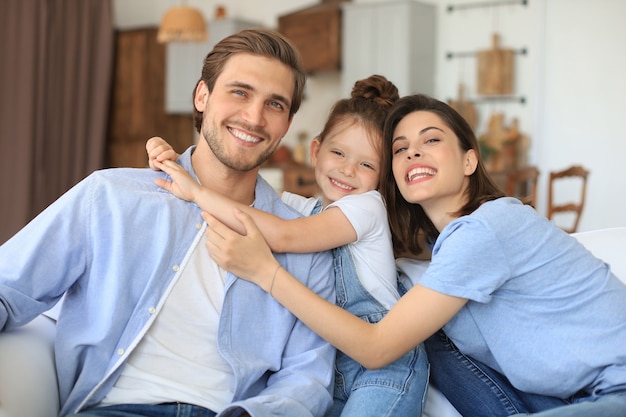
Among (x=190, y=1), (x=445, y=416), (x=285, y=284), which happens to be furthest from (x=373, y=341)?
(x=190, y=1)

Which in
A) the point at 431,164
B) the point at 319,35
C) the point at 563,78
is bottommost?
the point at 431,164

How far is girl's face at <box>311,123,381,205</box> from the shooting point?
2.12 m

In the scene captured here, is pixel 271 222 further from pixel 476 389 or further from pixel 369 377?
pixel 476 389

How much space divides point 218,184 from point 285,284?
376mm

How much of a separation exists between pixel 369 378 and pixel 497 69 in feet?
16.3

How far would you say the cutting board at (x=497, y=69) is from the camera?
625 centimetres

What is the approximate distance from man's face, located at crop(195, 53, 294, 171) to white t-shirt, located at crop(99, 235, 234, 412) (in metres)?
0.27

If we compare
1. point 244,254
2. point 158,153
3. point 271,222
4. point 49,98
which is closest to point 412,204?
point 271,222

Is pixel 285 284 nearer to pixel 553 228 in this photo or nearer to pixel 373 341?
pixel 373 341

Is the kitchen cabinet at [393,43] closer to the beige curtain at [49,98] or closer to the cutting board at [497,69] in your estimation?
the cutting board at [497,69]

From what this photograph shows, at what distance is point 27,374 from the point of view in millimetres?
1577

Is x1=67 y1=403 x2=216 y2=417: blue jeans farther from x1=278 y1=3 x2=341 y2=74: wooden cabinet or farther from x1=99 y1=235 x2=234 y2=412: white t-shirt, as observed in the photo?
x1=278 y1=3 x2=341 y2=74: wooden cabinet

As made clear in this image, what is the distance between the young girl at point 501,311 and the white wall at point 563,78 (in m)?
4.53

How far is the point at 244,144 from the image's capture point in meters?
1.87
